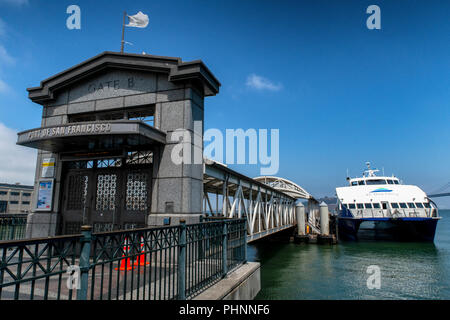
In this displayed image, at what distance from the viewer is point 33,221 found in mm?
11078

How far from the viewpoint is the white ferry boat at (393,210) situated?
92.5ft

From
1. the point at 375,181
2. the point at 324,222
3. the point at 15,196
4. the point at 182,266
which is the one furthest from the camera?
the point at 15,196

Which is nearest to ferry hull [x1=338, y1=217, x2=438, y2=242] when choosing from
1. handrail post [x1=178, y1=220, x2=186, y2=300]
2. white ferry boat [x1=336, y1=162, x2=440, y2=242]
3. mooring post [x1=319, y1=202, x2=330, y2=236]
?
white ferry boat [x1=336, y1=162, x2=440, y2=242]

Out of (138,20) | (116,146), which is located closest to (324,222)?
(116,146)

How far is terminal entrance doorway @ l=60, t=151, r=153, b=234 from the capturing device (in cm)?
1031

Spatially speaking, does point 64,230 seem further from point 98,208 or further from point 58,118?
point 58,118

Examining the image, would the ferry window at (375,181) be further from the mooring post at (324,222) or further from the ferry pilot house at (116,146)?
the ferry pilot house at (116,146)

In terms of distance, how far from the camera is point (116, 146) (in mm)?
10305

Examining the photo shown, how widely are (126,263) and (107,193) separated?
24.6 ft

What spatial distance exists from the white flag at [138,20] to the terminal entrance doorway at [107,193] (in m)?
5.19

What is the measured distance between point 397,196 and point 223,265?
29.5 metres

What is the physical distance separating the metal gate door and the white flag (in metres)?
5.56

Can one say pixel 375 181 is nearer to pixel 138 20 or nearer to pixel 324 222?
pixel 324 222

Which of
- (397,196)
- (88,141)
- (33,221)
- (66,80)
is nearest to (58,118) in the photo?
(66,80)
